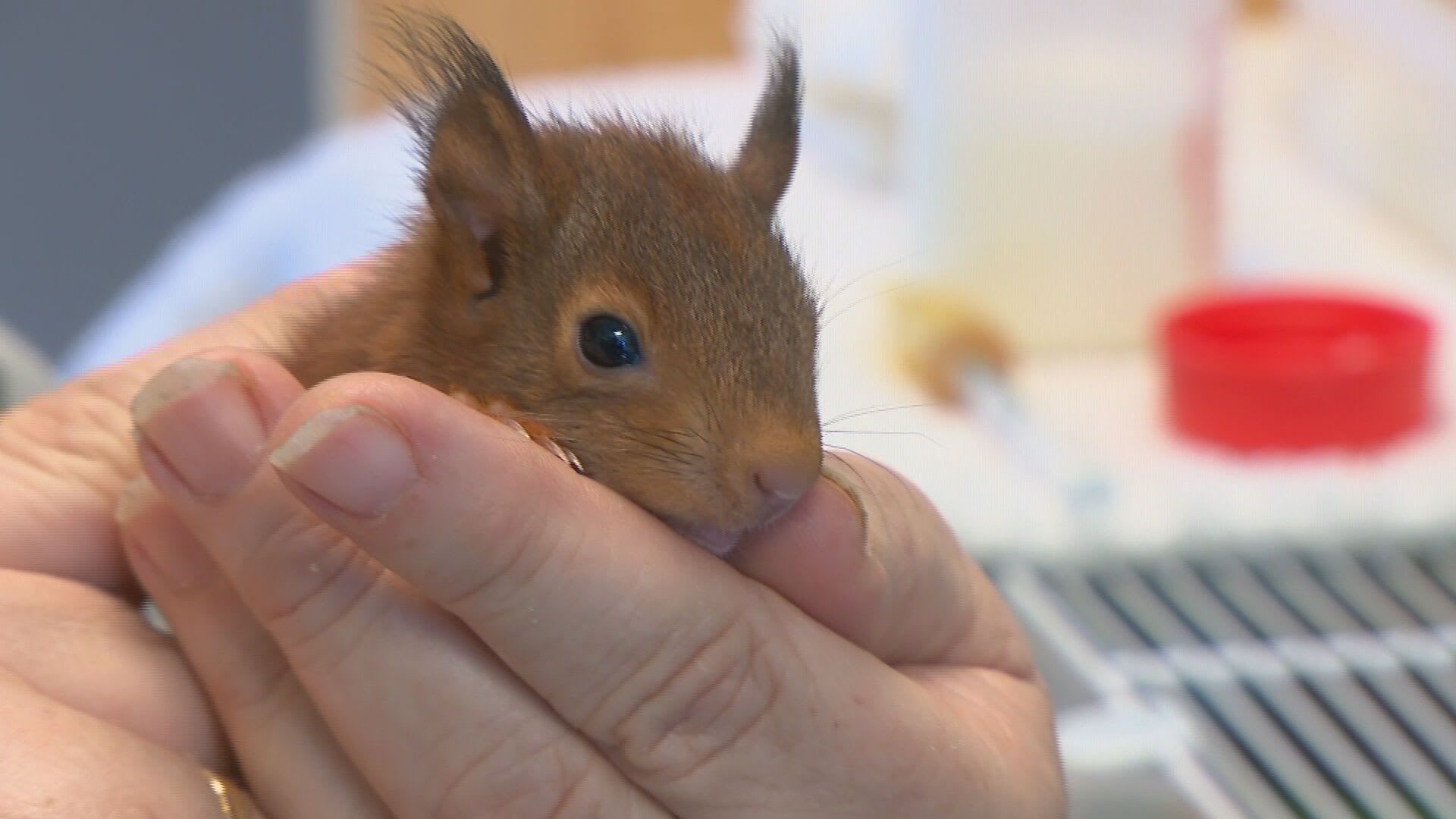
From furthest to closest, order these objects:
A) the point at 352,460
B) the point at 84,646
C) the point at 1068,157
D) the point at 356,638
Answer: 1. the point at 1068,157
2. the point at 84,646
3. the point at 356,638
4. the point at 352,460

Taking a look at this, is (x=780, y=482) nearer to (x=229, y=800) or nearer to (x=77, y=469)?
(x=229, y=800)

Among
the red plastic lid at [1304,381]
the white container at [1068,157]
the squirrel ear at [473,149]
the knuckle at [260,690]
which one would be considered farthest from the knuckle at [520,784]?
the white container at [1068,157]

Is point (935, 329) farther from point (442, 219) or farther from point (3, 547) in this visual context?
point (3, 547)

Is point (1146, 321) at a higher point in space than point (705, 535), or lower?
lower

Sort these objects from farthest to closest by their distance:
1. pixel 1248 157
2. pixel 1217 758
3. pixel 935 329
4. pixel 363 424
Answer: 1. pixel 1248 157
2. pixel 935 329
3. pixel 1217 758
4. pixel 363 424

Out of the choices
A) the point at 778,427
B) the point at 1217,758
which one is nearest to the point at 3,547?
the point at 778,427

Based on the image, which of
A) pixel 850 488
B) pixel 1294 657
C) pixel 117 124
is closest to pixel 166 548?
pixel 850 488
